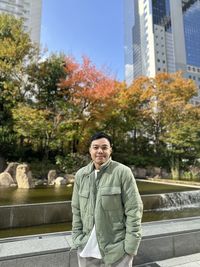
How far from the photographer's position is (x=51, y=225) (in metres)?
4.44

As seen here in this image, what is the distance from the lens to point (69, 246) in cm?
228

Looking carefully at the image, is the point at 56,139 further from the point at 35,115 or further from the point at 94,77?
the point at 94,77

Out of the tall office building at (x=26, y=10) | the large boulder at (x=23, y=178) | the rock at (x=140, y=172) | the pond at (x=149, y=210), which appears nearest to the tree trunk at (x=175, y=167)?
the rock at (x=140, y=172)

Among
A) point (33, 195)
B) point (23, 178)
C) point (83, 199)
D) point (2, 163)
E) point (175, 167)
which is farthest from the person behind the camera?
point (175, 167)

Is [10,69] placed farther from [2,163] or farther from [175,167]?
[175,167]

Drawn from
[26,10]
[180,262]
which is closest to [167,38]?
[26,10]

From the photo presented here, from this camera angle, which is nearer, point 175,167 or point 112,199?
point 112,199

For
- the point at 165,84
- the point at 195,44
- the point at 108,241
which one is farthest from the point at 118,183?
the point at 195,44

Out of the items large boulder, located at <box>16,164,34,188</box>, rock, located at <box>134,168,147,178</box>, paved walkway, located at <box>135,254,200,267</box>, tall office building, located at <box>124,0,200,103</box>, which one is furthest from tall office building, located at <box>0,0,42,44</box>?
paved walkway, located at <box>135,254,200,267</box>

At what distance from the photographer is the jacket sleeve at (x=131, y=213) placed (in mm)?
1336

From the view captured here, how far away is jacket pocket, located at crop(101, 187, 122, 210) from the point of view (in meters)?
1.41

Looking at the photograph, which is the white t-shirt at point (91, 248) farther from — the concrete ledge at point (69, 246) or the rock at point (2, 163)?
the rock at point (2, 163)

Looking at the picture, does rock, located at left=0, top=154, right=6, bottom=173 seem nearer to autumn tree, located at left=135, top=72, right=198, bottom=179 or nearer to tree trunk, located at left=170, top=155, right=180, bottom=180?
autumn tree, located at left=135, top=72, right=198, bottom=179

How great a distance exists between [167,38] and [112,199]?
59590 mm
